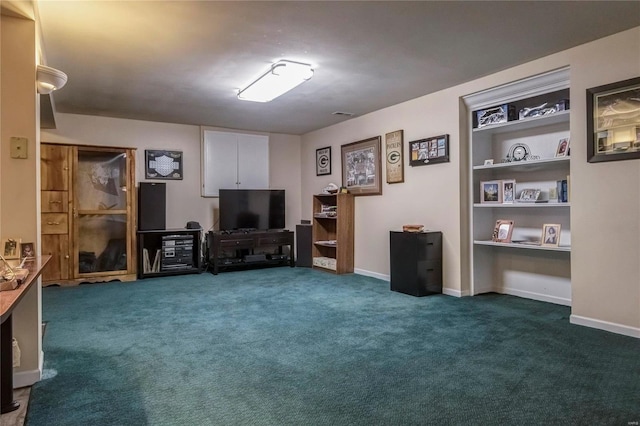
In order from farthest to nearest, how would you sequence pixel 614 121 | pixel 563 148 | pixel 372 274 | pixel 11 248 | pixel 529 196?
pixel 372 274, pixel 529 196, pixel 563 148, pixel 614 121, pixel 11 248

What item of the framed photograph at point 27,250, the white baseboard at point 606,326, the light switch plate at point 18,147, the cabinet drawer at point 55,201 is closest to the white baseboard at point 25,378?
the framed photograph at point 27,250

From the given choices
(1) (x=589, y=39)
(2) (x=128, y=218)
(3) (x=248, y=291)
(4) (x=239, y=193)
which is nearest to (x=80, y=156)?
(2) (x=128, y=218)

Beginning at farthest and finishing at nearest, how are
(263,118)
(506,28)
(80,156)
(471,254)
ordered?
(263,118) < (80,156) < (471,254) < (506,28)

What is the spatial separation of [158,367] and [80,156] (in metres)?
3.99

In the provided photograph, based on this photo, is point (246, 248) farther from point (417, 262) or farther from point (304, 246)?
point (417, 262)

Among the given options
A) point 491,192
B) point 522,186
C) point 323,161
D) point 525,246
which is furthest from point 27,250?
point 323,161

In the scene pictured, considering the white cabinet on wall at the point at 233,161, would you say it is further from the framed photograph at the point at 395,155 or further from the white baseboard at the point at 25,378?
the white baseboard at the point at 25,378

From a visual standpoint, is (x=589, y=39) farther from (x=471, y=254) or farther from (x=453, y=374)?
(x=453, y=374)

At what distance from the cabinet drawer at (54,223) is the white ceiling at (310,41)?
144cm

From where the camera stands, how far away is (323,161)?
6586 mm

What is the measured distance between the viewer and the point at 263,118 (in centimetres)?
583

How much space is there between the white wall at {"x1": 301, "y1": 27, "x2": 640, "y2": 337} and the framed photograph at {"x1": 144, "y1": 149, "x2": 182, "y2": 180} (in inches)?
119

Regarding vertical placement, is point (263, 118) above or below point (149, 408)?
above

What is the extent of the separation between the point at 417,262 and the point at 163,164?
411cm
